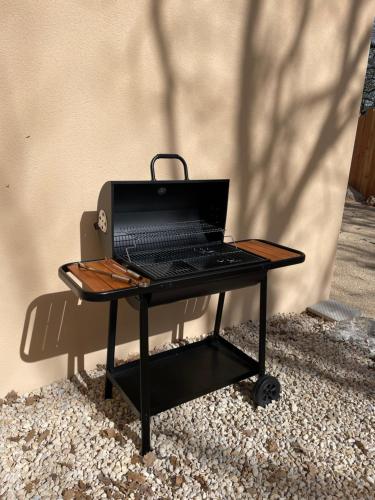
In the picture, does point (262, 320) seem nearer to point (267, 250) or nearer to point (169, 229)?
point (267, 250)

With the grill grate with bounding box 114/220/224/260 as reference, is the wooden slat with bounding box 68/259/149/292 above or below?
below

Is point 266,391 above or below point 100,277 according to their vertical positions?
below

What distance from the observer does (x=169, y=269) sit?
6.24ft

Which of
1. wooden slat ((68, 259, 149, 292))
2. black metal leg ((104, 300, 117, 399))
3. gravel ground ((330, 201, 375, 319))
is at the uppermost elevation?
wooden slat ((68, 259, 149, 292))

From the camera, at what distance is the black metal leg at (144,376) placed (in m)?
1.79

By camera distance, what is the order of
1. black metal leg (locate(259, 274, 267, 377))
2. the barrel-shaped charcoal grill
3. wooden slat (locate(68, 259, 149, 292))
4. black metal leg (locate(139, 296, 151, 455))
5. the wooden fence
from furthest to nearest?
the wooden fence < black metal leg (locate(259, 274, 267, 377)) < the barrel-shaped charcoal grill < black metal leg (locate(139, 296, 151, 455)) < wooden slat (locate(68, 259, 149, 292))

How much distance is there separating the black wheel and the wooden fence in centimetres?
820

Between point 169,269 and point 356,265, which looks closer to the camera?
point 169,269

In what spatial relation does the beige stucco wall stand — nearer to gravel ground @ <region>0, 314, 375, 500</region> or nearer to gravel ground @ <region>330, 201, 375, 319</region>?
gravel ground @ <region>0, 314, 375, 500</region>

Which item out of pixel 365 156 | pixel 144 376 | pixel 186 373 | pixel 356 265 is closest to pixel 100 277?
pixel 144 376

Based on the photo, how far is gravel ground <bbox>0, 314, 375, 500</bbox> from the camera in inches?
71.3

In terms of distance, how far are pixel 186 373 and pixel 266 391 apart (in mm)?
485

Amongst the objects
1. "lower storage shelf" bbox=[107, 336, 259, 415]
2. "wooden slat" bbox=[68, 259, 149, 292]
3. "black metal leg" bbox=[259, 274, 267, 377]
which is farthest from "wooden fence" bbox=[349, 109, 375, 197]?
"wooden slat" bbox=[68, 259, 149, 292]

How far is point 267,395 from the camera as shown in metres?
2.37
